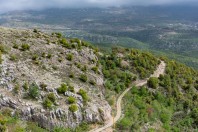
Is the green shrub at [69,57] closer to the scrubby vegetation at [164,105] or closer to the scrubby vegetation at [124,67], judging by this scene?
the scrubby vegetation at [124,67]

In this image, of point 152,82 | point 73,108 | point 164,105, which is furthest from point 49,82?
point 152,82

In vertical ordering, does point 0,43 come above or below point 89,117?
above

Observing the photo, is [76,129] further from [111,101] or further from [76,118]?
[111,101]

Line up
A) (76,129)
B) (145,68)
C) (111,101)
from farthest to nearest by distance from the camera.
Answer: (145,68)
(111,101)
(76,129)

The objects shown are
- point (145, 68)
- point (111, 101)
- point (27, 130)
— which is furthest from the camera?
point (145, 68)

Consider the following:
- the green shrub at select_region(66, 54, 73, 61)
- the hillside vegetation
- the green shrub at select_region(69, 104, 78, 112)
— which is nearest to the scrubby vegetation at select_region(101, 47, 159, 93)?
the hillside vegetation

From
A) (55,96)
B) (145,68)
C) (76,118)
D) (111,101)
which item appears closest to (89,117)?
(76,118)

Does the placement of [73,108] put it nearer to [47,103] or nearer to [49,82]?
[47,103]

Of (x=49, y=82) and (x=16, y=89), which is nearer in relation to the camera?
(x=16, y=89)

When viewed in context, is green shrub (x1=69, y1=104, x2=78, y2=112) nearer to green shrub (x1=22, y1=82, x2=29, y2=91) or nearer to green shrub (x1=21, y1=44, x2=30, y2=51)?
green shrub (x1=22, y1=82, x2=29, y2=91)
